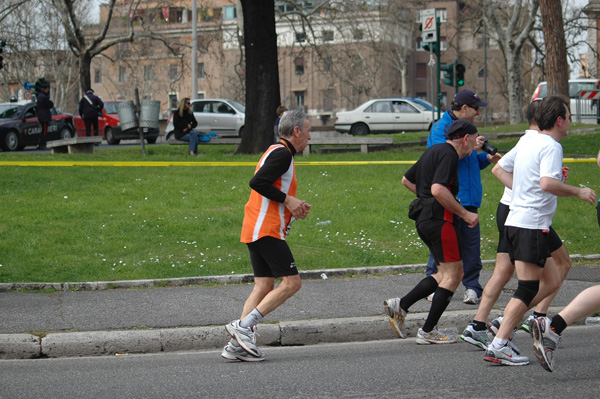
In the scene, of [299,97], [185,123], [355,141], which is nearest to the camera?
[185,123]

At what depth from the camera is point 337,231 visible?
37.4 feet

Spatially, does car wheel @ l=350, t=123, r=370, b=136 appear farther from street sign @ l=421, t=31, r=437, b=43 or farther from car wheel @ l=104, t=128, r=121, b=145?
street sign @ l=421, t=31, r=437, b=43

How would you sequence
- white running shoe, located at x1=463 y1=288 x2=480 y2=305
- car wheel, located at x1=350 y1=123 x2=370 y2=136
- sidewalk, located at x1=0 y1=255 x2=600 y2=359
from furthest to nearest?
car wheel, located at x1=350 y1=123 x2=370 y2=136 < white running shoe, located at x1=463 y1=288 x2=480 y2=305 < sidewalk, located at x1=0 y1=255 x2=600 y2=359

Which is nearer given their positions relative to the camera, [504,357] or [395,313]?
[504,357]

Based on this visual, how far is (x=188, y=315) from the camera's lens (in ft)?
24.8

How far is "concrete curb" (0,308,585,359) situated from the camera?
22.3 feet

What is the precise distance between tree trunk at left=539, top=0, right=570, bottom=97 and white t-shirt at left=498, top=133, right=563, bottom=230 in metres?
17.7

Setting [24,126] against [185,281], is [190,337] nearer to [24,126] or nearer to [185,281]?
[185,281]

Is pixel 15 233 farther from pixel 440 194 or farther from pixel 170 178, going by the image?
pixel 440 194

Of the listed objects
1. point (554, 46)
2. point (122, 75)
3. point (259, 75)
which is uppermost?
point (122, 75)

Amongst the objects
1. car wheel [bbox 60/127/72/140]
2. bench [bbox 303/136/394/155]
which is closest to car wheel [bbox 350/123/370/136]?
Answer: car wheel [bbox 60/127/72/140]

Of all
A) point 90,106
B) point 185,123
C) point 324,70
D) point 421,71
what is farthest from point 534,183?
point 421,71

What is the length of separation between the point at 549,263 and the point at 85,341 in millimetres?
3719

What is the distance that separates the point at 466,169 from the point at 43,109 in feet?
71.5
